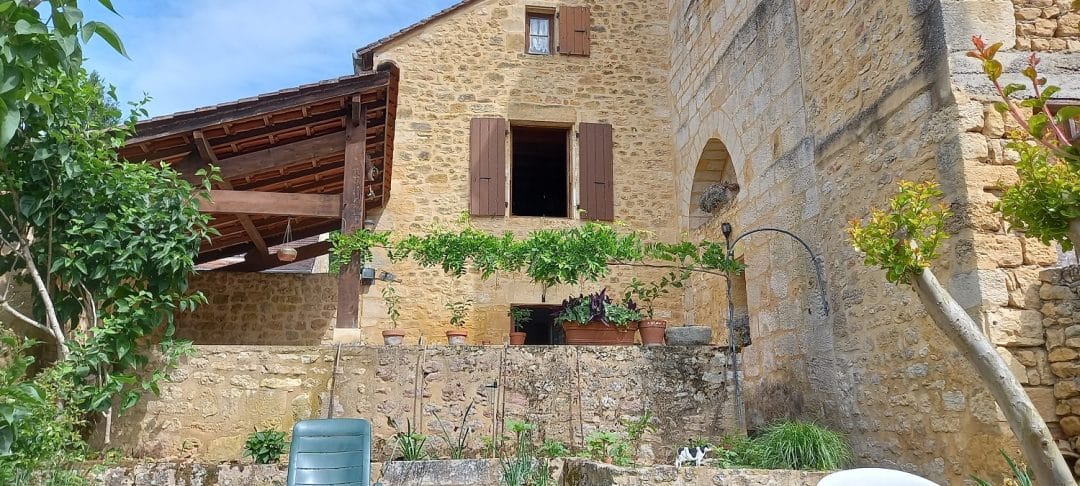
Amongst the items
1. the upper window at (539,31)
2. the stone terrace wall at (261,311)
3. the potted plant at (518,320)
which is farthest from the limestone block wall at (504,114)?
the stone terrace wall at (261,311)

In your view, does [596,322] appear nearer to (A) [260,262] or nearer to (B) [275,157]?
Result: (B) [275,157]

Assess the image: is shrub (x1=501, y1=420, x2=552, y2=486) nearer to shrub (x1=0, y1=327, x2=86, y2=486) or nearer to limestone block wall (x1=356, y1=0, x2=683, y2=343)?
shrub (x1=0, y1=327, x2=86, y2=486)

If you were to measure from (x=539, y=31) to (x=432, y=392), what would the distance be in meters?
5.49

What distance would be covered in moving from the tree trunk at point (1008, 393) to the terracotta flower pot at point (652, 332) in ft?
9.18

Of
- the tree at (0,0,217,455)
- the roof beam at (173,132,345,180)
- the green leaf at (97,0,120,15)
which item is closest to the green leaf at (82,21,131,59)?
the green leaf at (97,0,120,15)

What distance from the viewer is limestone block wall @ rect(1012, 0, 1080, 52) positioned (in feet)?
14.1

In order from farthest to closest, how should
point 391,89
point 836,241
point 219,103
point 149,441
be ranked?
point 391,89 < point 219,103 < point 836,241 < point 149,441

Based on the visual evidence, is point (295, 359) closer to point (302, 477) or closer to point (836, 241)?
point (302, 477)

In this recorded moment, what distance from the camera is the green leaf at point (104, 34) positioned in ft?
5.45

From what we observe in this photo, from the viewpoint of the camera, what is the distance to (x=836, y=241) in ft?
17.0

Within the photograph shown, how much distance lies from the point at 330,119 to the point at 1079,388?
534cm

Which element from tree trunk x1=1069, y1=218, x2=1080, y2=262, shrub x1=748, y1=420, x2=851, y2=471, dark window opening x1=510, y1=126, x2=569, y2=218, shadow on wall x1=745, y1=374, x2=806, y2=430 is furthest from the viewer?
dark window opening x1=510, y1=126, x2=569, y2=218

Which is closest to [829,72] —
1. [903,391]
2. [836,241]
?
[836,241]

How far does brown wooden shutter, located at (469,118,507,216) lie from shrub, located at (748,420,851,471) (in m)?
4.54
